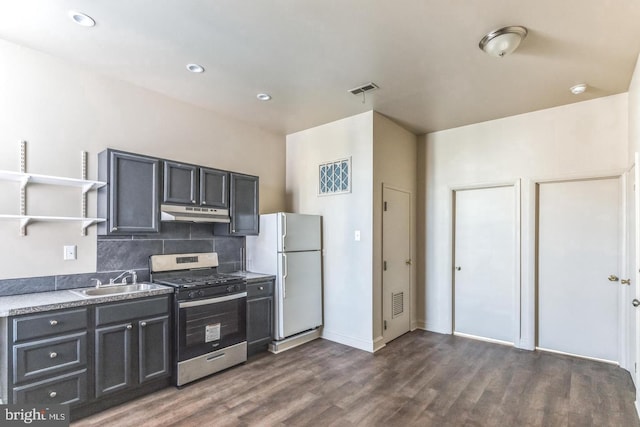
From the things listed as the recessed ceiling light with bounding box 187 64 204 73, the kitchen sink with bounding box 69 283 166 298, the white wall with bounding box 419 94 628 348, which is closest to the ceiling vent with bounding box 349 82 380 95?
the recessed ceiling light with bounding box 187 64 204 73

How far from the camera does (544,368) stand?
3.48 meters

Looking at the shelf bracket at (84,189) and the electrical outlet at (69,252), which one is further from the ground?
the shelf bracket at (84,189)

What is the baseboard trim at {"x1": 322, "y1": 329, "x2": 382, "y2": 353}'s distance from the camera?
3934 mm

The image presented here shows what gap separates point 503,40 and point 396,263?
111 inches

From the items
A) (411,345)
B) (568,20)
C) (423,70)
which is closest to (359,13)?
(423,70)

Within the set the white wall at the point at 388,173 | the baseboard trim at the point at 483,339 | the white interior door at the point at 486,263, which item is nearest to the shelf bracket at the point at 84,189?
the white wall at the point at 388,173

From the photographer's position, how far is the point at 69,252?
294 centimetres

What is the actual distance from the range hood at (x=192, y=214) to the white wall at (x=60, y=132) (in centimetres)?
63

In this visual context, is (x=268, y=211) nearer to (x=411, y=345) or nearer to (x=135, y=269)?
(x=135, y=269)

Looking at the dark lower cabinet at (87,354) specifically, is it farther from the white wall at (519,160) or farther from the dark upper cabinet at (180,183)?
the white wall at (519,160)

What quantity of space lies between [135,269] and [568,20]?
13.6 ft

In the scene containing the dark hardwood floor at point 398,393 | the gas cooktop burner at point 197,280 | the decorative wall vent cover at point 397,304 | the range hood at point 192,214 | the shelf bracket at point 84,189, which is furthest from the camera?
the decorative wall vent cover at point 397,304

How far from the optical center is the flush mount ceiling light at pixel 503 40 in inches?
94.3

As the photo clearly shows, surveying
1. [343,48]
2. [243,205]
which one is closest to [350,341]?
[243,205]
